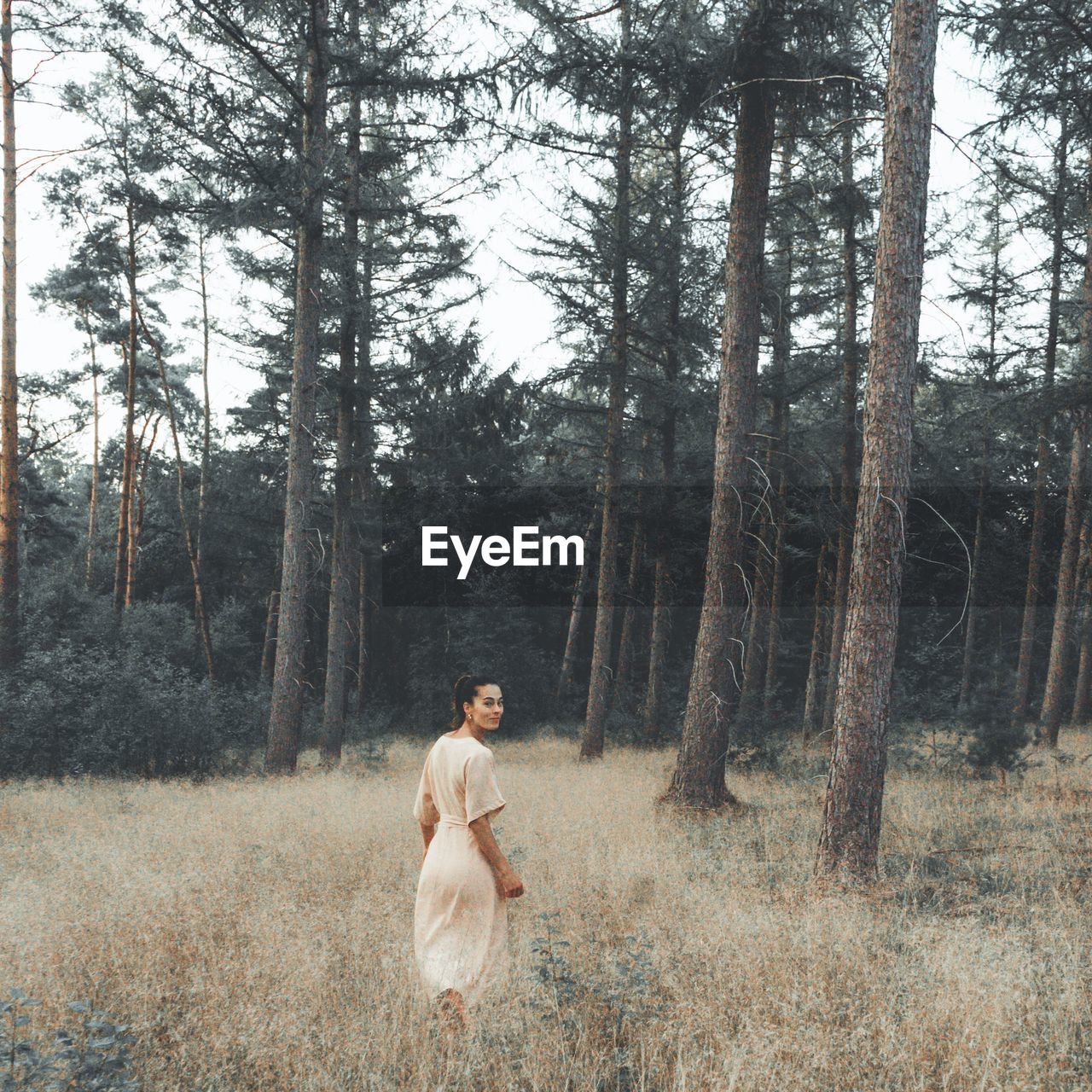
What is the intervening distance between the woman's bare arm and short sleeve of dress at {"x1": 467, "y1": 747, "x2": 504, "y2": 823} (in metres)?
0.05

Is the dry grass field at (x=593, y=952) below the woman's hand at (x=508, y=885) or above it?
below

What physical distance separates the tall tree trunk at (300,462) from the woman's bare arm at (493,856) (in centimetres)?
916

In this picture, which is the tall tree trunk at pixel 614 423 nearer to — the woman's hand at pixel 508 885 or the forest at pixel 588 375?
the forest at pixel 588 375

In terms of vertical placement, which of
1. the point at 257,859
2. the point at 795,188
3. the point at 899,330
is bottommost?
the point at 257,859

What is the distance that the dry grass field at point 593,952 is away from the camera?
3.72 metres

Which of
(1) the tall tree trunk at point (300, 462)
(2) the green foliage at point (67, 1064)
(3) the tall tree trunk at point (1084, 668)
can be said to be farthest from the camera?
(3) the tall tree trunk at point (1084, 668)

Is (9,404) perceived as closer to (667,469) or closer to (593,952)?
(667,469)

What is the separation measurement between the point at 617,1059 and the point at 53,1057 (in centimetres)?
227

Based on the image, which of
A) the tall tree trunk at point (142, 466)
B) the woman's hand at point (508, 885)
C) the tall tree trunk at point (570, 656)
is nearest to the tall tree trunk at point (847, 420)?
the tall tree trunk at point (570, 656)

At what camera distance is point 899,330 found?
21.9ft

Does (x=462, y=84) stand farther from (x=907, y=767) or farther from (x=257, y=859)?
(x=907, y=767)

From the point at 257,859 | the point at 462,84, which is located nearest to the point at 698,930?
the point at 257,859

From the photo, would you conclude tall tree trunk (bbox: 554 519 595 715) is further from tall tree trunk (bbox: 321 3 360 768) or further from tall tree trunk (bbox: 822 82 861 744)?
tall tree trunk (bbox: 321 3 360 768)

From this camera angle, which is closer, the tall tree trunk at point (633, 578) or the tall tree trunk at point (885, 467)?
the tall tree trunk at point (885, 467)
